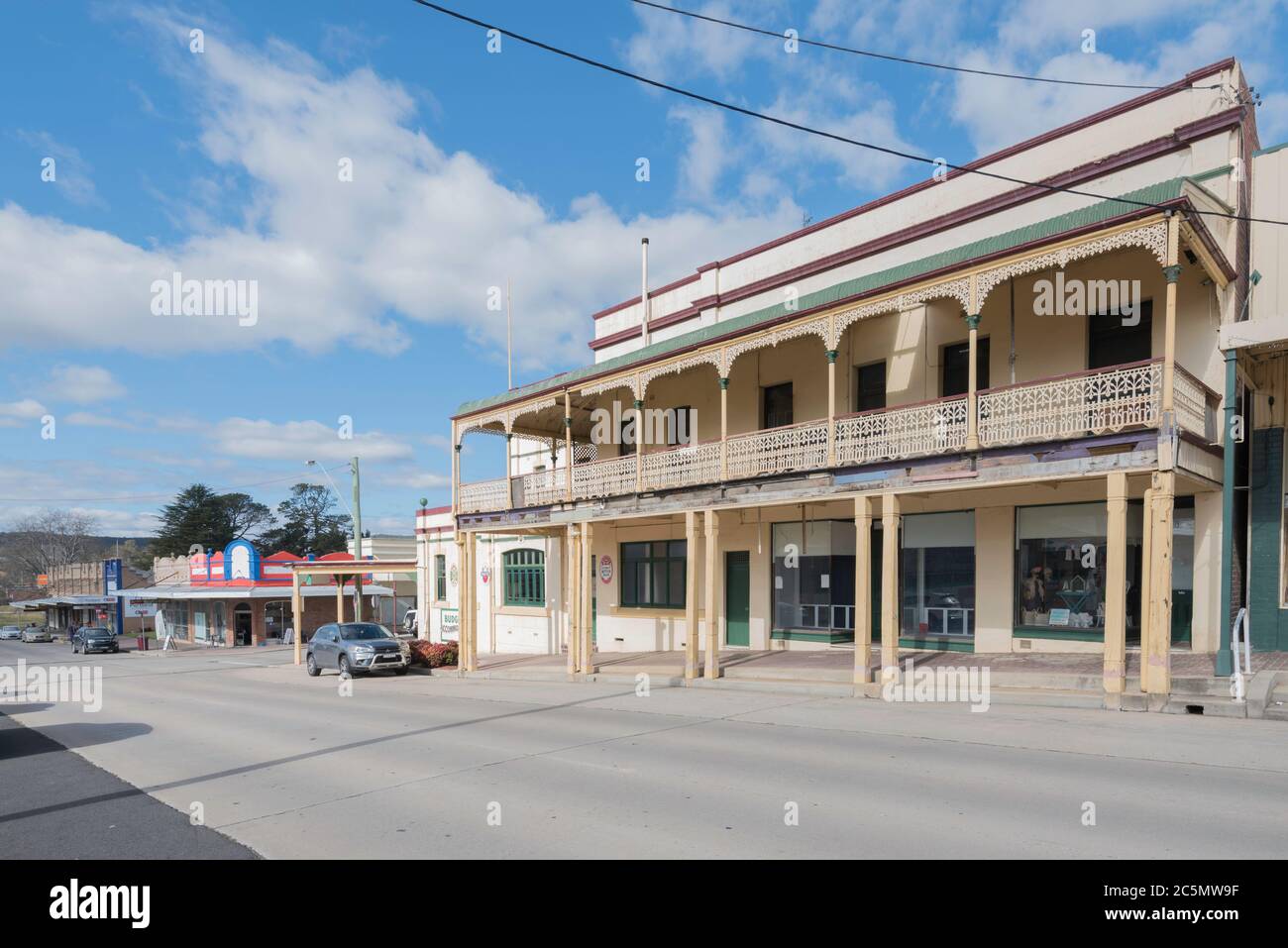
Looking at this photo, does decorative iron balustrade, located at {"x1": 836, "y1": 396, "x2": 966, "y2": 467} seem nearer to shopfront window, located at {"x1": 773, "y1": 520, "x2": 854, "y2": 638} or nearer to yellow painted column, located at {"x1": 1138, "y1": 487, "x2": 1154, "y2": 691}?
yellow painted column, located at {"x1": 1138, "y1": 487, "x2": 1154, "y2": 691}

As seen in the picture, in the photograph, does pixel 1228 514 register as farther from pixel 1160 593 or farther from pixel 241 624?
pixel 241 624

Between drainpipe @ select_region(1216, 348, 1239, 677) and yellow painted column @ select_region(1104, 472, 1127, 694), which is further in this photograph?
drainpipe @ select_region(1216, 348, 1239, 677)

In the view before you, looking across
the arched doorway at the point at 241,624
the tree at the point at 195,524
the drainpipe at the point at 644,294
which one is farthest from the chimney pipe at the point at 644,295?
the tree at the point at 195,524

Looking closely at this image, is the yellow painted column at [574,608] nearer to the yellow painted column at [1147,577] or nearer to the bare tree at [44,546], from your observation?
the yellow painted column at [1147,577]

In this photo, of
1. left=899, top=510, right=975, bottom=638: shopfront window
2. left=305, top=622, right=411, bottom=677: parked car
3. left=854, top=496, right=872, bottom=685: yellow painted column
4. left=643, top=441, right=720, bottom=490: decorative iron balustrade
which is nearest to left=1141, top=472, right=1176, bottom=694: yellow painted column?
left=854, top=496, right=872, bottom=685: yellow painted column

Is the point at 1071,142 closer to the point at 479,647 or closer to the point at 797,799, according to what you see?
the point at 797,799

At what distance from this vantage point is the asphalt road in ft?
21.5

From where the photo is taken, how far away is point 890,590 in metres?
14.6

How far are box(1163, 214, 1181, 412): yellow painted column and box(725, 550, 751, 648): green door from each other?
444 inches

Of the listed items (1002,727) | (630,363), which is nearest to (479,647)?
(630,363)

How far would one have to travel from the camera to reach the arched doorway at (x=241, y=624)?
48.1 meters

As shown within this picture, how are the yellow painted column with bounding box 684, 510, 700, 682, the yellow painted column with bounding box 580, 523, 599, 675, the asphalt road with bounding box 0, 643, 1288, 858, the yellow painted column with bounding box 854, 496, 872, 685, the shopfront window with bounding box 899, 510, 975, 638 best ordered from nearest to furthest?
the asphalt road with bounding box 0, 643, 1288, 858
the yellow painted column with bounding box 854, 496, 872, 685
the shopfront window with bounding box 899, 510, 975, 638
the yellow painted column with bounding box 684, 510, 700, 682
the yellow painted column with bounding box 580, 523, 599, 675

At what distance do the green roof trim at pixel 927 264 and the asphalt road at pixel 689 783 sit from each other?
720 centimetres

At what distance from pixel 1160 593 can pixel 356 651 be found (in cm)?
2003
